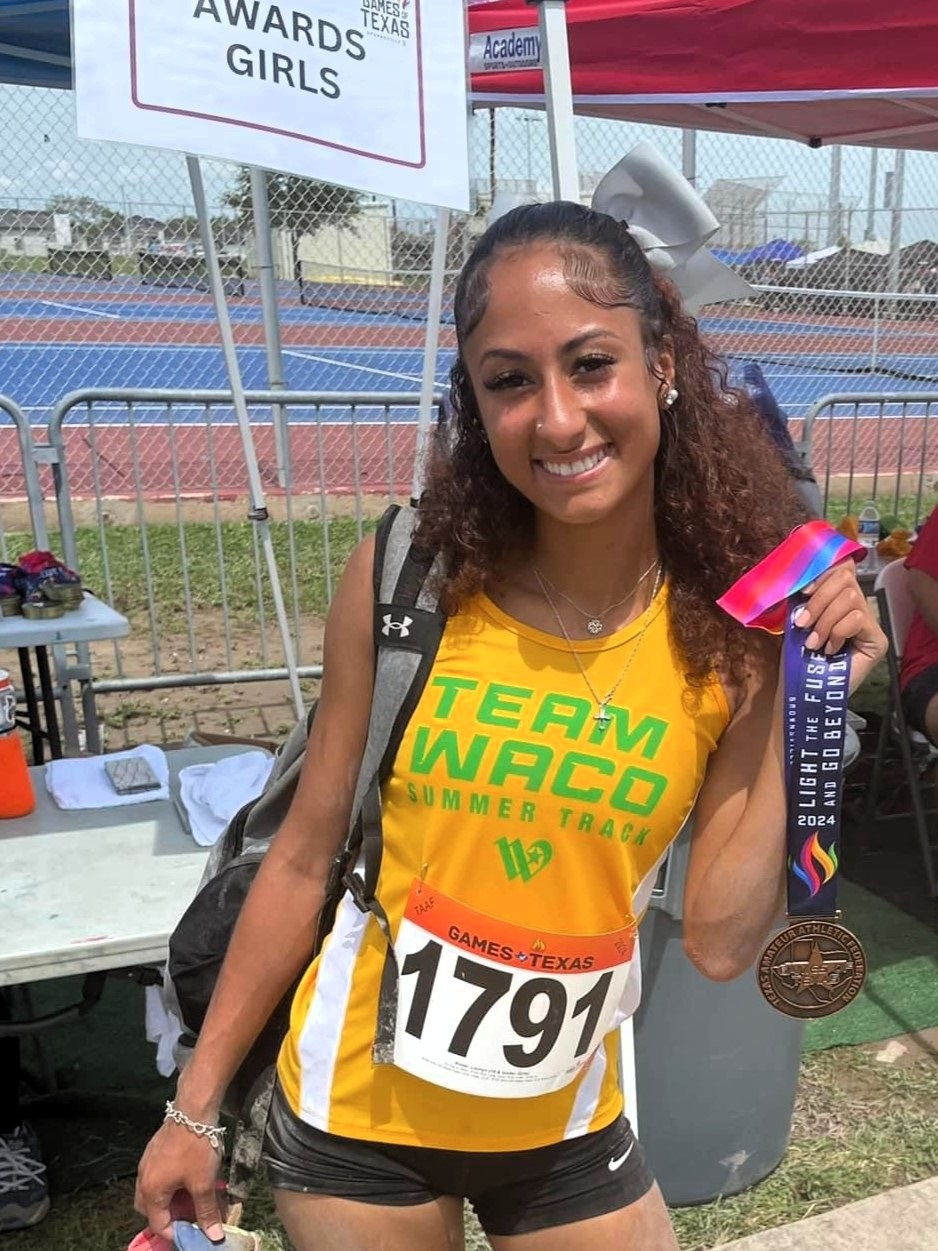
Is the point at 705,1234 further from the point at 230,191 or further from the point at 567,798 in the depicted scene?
the point at 230,191

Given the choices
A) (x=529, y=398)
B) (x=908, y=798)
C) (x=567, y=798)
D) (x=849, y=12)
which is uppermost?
(x=849, y=12)

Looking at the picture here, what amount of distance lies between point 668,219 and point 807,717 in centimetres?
147

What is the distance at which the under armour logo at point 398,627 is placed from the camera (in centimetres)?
143

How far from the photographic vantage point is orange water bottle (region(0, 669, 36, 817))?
2.54 meters

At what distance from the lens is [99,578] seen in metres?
8.35

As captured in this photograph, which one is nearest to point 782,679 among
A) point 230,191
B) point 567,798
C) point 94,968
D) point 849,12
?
point 567,798

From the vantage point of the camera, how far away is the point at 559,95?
2154mm

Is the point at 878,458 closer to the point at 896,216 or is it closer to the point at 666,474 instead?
the point at 666,474

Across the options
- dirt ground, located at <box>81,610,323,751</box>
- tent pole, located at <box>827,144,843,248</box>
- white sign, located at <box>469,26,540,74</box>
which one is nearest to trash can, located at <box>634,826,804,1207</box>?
white sign, located at <box>469,26,540,74</box>

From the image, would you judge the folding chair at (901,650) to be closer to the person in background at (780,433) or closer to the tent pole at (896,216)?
the person in background at (780,433)

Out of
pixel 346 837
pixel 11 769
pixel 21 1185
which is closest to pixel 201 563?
pixel 11 769

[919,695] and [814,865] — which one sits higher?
[814,865]

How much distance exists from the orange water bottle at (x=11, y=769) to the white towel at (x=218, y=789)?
351 millimetres

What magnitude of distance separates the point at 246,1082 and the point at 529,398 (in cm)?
103
